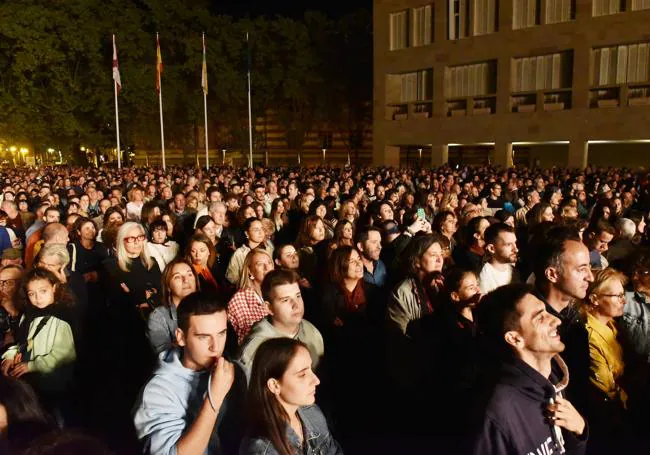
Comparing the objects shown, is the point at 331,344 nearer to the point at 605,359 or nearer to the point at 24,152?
the point at 605,359

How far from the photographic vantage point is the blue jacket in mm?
2932

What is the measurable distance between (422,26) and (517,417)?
34.5 metres

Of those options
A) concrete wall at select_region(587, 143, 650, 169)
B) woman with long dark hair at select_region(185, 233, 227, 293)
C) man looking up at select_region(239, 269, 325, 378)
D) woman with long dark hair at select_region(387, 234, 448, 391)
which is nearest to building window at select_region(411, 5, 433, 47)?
concrete wall at select_region(587, 143, 650, 169)

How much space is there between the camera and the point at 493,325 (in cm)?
300

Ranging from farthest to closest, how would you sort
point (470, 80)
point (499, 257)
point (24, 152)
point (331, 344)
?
point (24, 152) < point (470, 80) < point (499, 257) < point (331, 344)

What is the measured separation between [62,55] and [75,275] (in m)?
33.2

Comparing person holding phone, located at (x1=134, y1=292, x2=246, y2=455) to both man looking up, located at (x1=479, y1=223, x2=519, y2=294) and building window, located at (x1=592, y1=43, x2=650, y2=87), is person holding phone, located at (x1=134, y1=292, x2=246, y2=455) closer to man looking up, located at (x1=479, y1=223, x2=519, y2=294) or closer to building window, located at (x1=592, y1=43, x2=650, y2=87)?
man looking up, located at (x1=479, y1=223, x2=519, y2=294)

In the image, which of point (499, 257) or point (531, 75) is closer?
point (499, 257)

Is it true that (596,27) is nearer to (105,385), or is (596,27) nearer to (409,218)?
(409,218)

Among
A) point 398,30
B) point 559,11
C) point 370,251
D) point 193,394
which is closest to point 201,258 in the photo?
point 370,251

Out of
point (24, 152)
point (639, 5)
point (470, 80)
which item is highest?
point (639, 5)

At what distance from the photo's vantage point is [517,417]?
2.63m

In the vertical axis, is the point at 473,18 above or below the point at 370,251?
above

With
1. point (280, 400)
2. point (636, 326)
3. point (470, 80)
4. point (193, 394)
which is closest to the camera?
point (280, 400)
